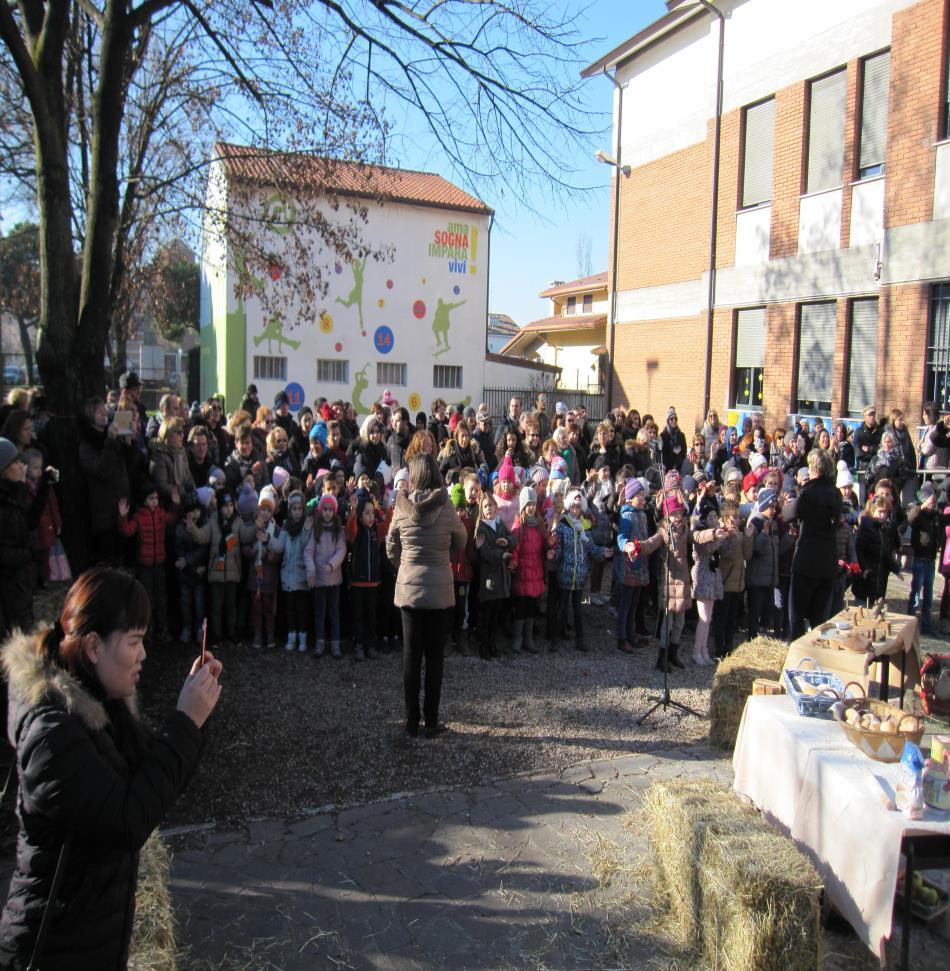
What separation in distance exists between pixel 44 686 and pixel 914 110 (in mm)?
15700

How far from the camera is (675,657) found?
8.07m

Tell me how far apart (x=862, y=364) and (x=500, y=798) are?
12799 millimetres

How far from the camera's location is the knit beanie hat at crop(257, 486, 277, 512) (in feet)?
25.8

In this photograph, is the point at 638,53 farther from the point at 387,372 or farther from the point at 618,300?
the point at 387,372

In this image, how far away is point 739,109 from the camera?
17.4m

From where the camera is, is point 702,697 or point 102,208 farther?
point 702,697

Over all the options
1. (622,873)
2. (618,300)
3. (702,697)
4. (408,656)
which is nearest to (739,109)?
(618,300)

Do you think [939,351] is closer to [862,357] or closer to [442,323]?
[862,357]

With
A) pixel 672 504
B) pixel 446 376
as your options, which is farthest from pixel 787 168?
pixel 446 376

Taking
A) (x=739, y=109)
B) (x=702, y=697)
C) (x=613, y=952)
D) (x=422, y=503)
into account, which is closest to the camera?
(x=613, y=952)

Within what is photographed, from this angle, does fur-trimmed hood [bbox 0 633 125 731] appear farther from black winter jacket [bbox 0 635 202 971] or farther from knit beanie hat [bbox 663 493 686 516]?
knit beanie hat [bbox 663 493 686 516]

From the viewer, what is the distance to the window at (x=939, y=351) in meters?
13.3

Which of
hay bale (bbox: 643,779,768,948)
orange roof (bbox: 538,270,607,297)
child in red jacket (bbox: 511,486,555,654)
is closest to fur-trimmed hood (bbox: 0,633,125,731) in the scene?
hay bale (bbox: 643,779,768,948)

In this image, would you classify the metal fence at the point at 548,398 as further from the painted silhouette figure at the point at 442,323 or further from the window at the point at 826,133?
the window at the point at 826,133
